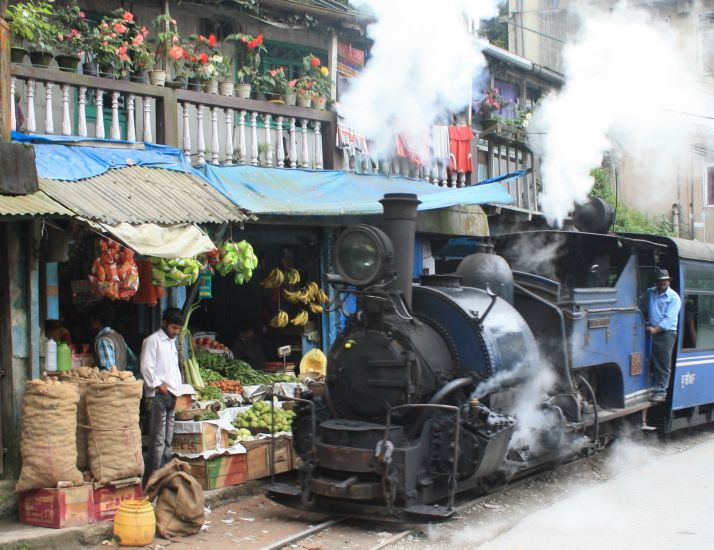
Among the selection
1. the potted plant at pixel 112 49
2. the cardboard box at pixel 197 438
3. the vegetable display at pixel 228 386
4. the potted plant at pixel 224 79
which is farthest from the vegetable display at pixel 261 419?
the potted plant at pixel 112 49

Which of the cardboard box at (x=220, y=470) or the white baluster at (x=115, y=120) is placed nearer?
the cardboard box at (x=220, y=470)

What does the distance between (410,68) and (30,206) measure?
6.24 m

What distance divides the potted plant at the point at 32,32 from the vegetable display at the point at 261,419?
172 inches

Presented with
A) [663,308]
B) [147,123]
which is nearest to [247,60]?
[147,123]

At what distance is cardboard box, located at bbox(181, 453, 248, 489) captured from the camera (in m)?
8.12

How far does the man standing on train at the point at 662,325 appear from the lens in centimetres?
1041

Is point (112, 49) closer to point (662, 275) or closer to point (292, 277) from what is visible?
point (292, 277)

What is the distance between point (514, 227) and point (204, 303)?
22.4ft

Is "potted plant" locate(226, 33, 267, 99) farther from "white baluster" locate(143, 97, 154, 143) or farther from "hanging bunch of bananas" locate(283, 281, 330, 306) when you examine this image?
"hanging bunch of bananas" locate(283, 281, 330, 306)

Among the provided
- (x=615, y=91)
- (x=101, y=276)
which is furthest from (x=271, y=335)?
(x=615, y=91)

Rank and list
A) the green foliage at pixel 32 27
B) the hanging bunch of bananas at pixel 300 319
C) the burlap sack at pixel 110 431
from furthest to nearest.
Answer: the hanging bunch of bananas at pixel 300 319
the green foliage at pixel 32 27
the burlap sack at pixel 110 431

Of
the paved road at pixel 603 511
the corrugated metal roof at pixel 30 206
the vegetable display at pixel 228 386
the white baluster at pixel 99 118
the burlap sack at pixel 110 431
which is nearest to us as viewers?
the corrugated metal roof at pixel 30 206

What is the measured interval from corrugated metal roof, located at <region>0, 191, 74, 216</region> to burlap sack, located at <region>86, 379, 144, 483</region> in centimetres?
148

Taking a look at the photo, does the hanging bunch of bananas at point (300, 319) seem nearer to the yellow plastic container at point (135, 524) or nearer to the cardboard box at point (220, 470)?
the cardboard box at point (220, 470)
